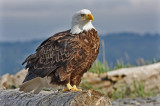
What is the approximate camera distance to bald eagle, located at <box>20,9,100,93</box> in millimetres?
5484

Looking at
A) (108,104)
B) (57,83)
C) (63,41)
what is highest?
(63,41)

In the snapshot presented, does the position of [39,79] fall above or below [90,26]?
below

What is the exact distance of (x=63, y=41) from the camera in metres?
5.65

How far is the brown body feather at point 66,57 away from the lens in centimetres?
A: 548

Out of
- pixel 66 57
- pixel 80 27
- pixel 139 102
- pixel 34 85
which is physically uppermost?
pixel 80 27

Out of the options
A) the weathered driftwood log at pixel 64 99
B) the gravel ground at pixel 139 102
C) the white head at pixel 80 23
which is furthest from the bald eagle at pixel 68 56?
the gravel ground at pixel 139 102

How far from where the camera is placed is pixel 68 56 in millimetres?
5520

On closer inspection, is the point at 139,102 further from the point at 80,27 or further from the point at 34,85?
the point at 80,27

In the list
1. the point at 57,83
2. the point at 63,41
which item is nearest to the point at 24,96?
the point at 57,83

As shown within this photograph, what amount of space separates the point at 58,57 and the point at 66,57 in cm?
16

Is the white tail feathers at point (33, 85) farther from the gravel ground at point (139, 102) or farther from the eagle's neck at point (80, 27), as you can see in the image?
the gravel ground at point (139, 102)

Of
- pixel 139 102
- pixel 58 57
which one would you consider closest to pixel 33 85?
pixel 58 57

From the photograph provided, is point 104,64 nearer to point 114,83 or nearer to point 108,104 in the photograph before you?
point 114,83

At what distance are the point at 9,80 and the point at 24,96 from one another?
5.23m
